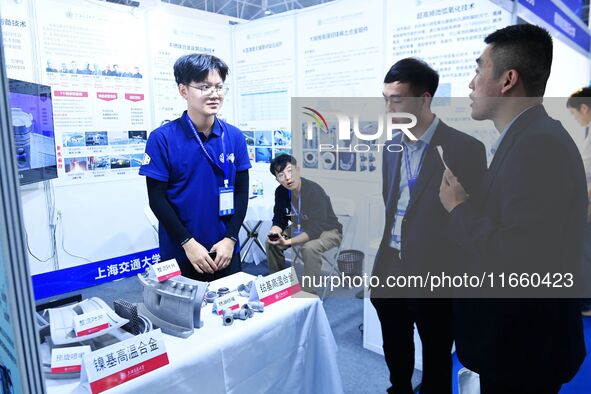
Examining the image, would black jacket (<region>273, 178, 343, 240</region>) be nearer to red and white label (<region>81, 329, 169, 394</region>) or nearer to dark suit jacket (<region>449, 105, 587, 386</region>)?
dark suit jacket (<region>449, 105, 587, 386</region>)

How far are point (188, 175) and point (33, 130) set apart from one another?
2.07 m

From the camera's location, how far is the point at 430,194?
1.20m

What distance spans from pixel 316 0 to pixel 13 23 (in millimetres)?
6112

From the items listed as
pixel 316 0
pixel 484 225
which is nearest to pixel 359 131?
pixel 484 225

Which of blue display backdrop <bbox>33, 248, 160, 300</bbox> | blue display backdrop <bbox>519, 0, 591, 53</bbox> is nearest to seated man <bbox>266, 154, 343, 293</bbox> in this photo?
blue display backdrop <bbox>519, 0, 591, 53</bbox>

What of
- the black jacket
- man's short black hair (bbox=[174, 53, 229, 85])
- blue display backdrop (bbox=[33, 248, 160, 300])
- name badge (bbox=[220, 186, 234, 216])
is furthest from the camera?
blue display backdrop (bbox=[33, 248, 160, 300])

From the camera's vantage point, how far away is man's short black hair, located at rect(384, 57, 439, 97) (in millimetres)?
1310

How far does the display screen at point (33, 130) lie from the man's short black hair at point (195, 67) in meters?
1.80

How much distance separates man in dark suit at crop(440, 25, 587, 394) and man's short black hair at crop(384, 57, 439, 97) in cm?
18

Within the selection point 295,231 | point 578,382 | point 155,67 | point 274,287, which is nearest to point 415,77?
point 274,287

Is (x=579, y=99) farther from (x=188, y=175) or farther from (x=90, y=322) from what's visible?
(x=90, y=322)

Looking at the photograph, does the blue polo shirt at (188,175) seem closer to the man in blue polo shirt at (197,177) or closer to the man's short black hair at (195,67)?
the man in blue polo shirt at (197,177)

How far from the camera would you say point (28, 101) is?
304 centimetres

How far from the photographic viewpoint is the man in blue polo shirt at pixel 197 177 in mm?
1668
